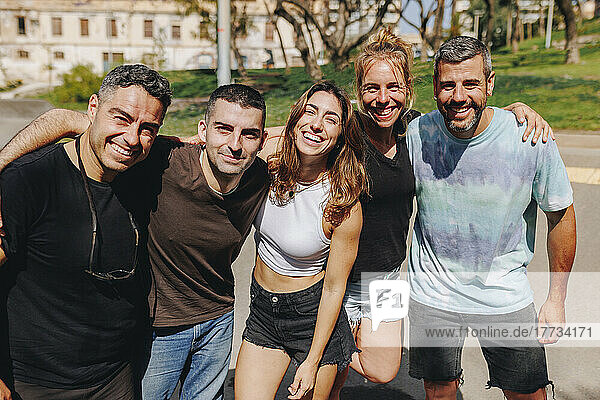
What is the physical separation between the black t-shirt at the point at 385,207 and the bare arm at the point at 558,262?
78 centimetres

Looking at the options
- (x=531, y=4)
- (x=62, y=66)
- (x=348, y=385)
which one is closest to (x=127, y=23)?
(x=62, y=66)

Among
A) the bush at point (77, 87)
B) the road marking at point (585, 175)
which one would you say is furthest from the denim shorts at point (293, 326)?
the bush at point (77, 87)

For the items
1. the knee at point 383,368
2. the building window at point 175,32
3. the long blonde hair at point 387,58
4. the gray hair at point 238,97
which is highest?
the building window at point 175,32

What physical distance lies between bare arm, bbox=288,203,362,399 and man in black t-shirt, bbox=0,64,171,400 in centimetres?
96

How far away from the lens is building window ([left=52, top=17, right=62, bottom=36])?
179 feet

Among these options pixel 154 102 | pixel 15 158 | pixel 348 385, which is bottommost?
pixel 348 385

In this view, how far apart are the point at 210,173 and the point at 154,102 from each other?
47 cm

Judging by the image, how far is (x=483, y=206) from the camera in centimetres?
306

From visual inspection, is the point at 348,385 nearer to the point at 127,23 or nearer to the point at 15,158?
the point at 15,158

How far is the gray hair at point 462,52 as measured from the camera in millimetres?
2900

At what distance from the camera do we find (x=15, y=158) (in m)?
2.43

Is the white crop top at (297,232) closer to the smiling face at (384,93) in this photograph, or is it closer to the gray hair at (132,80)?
the smiling face at (384,93)

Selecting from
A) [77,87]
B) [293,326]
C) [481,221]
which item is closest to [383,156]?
[481,221]

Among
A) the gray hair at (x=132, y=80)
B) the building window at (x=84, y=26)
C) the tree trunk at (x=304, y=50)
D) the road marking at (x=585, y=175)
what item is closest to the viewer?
the gray hair at (x=132, y=80)
